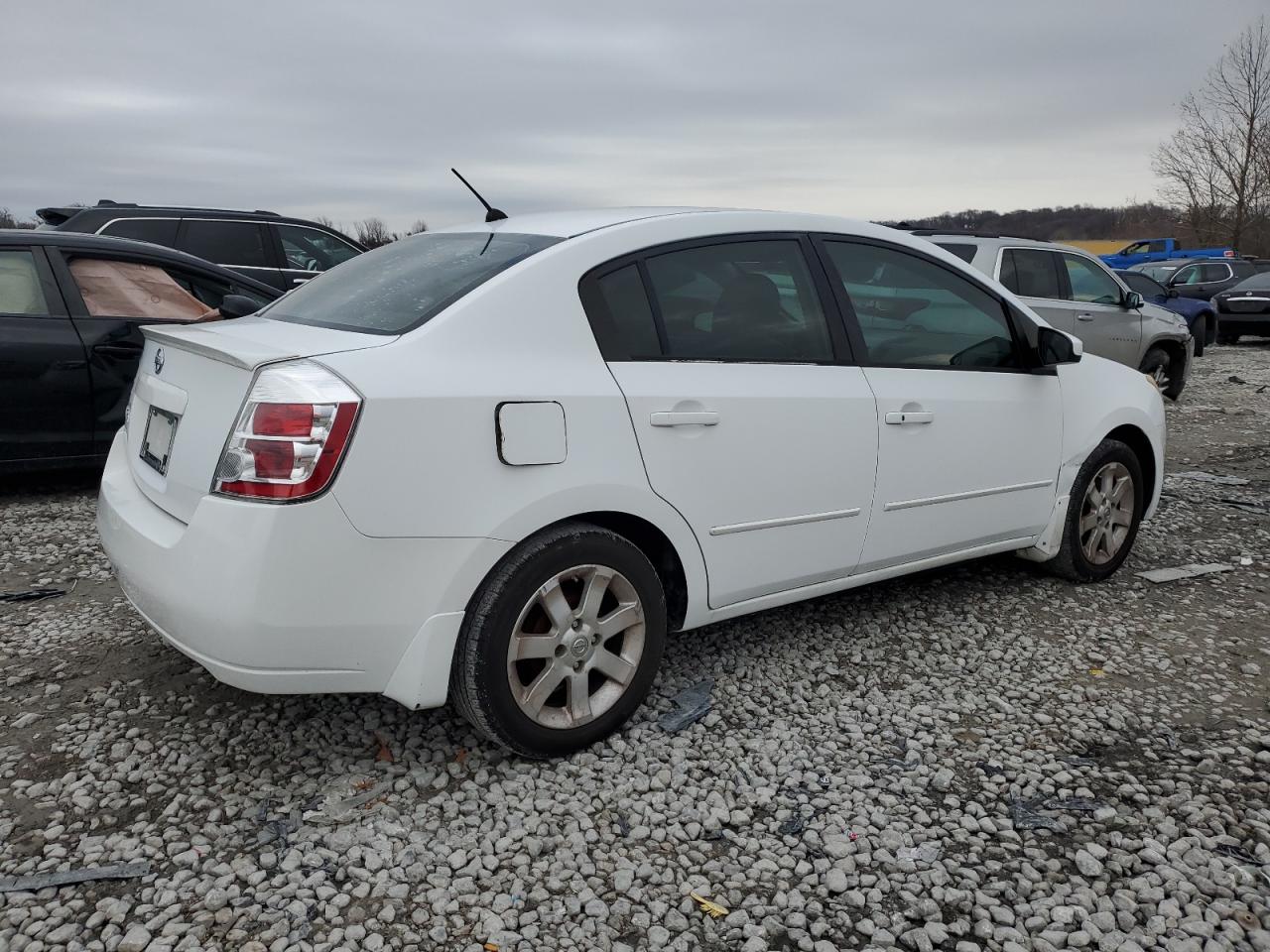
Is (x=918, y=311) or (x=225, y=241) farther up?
(x=225, y=241)

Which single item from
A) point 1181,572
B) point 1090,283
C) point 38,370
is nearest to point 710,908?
point 1181,572

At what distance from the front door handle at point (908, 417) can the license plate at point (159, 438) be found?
92.9 inches

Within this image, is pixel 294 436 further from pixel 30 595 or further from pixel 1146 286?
pixel 1146 286

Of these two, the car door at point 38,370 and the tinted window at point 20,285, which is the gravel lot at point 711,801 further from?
the tinted window at point 20,285

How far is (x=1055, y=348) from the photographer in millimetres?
4098

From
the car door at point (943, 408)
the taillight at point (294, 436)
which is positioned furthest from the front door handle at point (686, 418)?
the taillight at point (294, 436)

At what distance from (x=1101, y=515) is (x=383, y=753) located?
3385 millimetres

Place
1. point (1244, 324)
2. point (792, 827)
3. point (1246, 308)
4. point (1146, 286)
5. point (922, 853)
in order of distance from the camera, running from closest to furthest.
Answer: point (922, 853) < point (792, 827) < point (1146, 286) < point (1246, 308) < point (1244, 324)

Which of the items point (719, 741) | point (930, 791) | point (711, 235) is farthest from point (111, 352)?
point (930, 791)

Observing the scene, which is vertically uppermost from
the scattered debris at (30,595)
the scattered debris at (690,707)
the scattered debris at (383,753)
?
the scattered debris at (30,595)

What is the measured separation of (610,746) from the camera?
10.1 feet

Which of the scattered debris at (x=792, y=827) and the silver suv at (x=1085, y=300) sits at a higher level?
the silver suv at (x=1085, y=300)

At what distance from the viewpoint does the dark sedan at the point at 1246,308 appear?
18.6 m

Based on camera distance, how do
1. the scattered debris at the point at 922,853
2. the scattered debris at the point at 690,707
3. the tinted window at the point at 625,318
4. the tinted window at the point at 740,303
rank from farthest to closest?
Answer: the scattered debris at the point at 690,707 → the tinted window at the point at 740,303 → the tinted window at the point at 625,318 → the scattered debris at the point at 922,853
